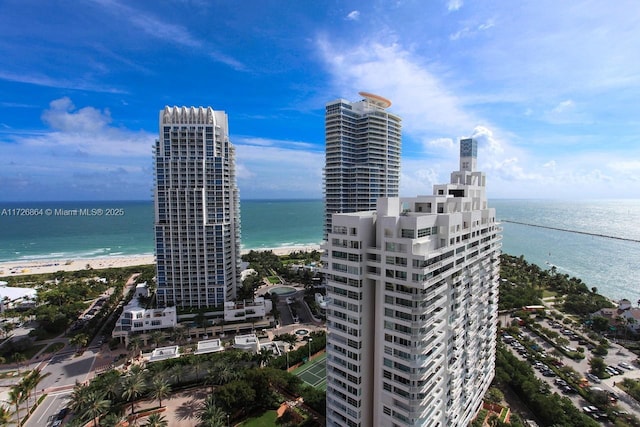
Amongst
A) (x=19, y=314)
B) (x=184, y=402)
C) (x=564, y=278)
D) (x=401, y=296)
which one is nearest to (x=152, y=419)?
(x=184, y=402)

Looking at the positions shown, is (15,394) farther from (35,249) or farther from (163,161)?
(35,249)

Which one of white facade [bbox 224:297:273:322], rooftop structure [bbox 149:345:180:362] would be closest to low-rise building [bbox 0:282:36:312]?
rooftop structure [bbox 149:345:180:362]

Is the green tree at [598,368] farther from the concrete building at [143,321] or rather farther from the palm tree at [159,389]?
the concrete building at [143,321]

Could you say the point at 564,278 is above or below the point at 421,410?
below

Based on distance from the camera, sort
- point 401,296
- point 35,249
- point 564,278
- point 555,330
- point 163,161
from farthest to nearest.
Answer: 1. point 35,249
2. point 564,278
3. point 555,330
4. point 163,161
5. point 401,296

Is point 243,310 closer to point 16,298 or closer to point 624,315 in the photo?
point 16,298

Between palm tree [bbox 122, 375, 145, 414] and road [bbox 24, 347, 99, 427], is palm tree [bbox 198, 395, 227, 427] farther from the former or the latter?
road [bbox 24, 347, 99, 427]
